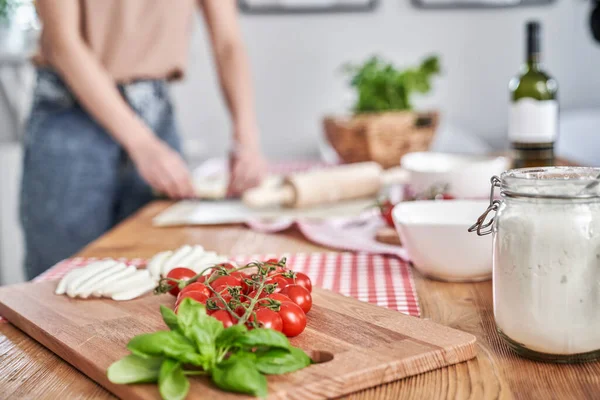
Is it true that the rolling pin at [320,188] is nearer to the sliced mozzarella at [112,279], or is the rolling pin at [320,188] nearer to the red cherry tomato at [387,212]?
the red cherry tomato at [387,212]

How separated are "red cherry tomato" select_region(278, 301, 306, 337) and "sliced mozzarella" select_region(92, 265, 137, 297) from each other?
29 centimetres

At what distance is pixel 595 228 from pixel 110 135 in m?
1.29

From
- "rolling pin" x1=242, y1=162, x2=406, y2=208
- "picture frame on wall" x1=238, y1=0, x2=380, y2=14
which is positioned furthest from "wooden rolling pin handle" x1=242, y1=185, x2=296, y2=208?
"picture frame on wall" x1=238, y1=0, x2=380, y2=14

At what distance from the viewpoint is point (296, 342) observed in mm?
704

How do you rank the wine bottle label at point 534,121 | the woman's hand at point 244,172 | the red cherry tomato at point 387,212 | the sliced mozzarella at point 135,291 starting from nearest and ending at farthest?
the sliced mozzarella at point 135,291, the red cherry tomato at point 387,212, the wine bottle label at point 534,121, the woman's hand at point 244,172

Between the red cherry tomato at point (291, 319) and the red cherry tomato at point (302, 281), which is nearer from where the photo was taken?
the red cherry tomato at point (291, 319)

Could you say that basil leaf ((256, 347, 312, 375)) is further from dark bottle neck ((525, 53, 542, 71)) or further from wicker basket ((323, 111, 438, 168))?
wicker basket ((323, 111, 438, 168))

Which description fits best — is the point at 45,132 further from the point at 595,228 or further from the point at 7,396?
the point at 595,228

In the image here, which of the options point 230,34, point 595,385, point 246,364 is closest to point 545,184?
point 595,385

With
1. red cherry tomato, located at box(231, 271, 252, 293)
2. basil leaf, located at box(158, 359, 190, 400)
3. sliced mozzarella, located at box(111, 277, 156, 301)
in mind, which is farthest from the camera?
sliced mozzarella, located at box(111, 277, 156, 301)

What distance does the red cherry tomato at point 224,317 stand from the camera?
0.67 meters

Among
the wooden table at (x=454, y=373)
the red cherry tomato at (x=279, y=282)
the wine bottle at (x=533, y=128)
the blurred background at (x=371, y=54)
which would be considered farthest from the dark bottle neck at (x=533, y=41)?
the blurred background at (x=371, y=54)

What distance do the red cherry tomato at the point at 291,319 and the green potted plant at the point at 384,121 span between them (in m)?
1.37

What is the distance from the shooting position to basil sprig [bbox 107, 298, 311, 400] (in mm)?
566
